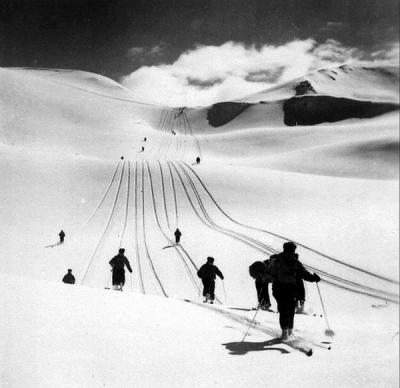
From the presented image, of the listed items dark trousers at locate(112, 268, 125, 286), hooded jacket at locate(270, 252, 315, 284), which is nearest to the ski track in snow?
hooded jacket at locate(270, 252, 315, 284)

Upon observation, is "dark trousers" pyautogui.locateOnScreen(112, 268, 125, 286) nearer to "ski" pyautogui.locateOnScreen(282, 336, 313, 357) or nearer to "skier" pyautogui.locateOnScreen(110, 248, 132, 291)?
"skier" pyautogui.locateOnScreen(110, 248, 132, 291)

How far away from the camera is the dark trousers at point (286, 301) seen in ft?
20.0

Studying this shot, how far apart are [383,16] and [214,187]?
24.1m

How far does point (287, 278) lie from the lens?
6000 millimetres

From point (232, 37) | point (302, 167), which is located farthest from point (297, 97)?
point (232, 37)

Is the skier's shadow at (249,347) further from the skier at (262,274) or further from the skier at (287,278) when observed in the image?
the skier at (262,274)

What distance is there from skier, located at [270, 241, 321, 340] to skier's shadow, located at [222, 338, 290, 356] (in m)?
0.28

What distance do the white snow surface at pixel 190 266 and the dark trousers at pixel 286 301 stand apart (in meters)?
0.28

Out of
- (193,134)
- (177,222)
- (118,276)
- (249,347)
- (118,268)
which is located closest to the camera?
(249,347)

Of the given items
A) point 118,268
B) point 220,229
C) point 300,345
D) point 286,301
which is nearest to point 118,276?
point 118,268

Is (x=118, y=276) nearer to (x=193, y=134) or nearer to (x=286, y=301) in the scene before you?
(x=286, y=301)

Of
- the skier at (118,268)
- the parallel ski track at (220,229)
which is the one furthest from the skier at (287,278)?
the parallel ski track at (220,229)

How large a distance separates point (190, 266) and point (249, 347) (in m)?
10.1

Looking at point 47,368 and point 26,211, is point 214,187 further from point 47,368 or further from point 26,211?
point 47,368
